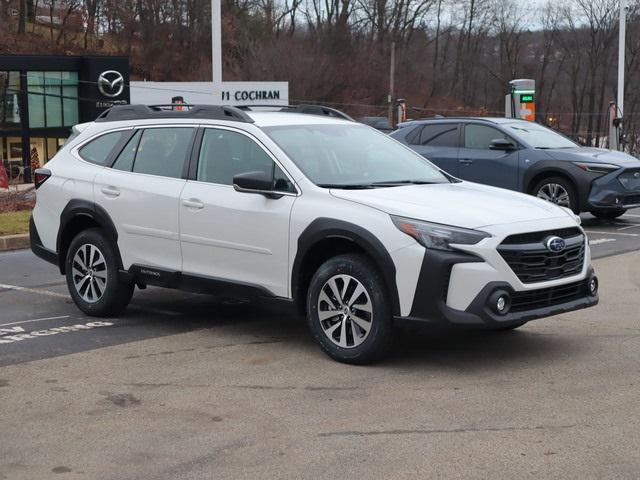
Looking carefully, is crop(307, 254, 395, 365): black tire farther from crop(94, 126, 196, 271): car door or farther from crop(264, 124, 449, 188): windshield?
crop(94, 126, 196, 271): car door

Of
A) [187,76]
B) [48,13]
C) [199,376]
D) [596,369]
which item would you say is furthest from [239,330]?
[48,13]

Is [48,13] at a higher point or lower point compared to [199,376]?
higher

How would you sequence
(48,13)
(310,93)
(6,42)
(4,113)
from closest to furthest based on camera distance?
(4,113)
(6,42)
(310,93)
(48,13)

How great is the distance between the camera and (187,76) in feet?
240

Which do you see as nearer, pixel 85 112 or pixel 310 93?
pixel 85 112

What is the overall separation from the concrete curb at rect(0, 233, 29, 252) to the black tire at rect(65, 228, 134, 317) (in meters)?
5.12

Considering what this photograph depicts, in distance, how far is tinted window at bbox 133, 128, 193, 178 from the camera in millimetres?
7918

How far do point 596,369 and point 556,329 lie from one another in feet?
4.19

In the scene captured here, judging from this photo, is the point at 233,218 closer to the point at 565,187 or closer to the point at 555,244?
the point at 555,244

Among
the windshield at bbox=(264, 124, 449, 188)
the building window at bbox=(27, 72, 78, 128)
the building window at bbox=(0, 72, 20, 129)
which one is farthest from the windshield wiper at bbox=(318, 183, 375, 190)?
the building window at bbox=(27, 72, 78, 128)

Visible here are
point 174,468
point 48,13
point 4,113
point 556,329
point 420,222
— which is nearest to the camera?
point 174,468

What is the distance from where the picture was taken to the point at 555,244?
6.71m

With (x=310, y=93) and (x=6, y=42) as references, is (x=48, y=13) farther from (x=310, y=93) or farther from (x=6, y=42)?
(x=310, y=93)

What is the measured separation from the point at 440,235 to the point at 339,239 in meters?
0.78
